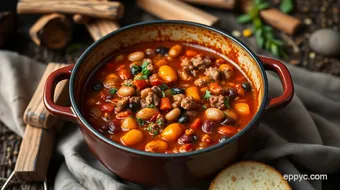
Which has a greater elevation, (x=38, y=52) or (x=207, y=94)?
(x=207, y=94)

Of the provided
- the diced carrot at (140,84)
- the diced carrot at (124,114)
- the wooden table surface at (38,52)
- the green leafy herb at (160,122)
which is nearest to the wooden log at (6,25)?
the wooden table surface at (38,52)

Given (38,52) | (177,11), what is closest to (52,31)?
(38,52)

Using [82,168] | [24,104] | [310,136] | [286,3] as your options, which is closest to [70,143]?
[82,168]

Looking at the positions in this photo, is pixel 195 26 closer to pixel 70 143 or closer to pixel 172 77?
pixel 172 77

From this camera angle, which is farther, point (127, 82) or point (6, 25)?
point (6, 25)

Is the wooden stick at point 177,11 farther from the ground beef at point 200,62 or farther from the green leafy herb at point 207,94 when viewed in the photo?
the green leafy herb at point 207,94

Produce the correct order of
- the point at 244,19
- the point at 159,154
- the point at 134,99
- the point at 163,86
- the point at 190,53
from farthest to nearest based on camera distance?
the point at 244,19
the point at 190,53
the point at 163,86
the point at 134,99
the point at 159,154

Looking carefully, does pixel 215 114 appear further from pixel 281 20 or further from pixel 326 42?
pixel 281 20
